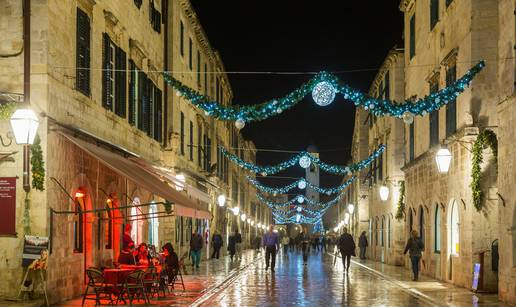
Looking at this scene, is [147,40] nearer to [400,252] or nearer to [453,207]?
[453,207]

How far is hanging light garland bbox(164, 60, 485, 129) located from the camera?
20.5 m

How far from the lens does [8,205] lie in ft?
53.5

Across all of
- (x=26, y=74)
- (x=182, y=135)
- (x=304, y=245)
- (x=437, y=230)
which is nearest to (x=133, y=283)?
(x=26, y=74)

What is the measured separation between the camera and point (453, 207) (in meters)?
25.6

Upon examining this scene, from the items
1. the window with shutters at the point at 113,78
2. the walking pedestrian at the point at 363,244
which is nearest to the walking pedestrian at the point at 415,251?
the window with shutters at the point at 113,78

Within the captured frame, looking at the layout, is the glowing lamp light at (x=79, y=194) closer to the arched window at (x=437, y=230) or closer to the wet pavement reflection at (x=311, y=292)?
the wet pavement reflection at (x=311, y=292)

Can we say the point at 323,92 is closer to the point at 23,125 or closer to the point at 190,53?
the point at 23,125

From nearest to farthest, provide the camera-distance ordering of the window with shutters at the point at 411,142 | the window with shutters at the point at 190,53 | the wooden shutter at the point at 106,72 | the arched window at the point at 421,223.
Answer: the wooden shutter at the point at 106,72 < the arched window at the point at 421,223 < the window with shutters at the point at 411,142 < the window with shutters at the point at 190,53

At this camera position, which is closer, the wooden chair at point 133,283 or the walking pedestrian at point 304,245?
the wooden chair at point 133,283

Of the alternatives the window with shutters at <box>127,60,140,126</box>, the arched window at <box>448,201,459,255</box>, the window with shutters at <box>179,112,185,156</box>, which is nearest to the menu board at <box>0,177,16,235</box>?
the window with shutters at <box>127,60,140,126</box>

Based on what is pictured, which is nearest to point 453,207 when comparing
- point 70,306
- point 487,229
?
point 487,229

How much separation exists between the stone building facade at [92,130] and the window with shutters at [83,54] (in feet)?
0.14

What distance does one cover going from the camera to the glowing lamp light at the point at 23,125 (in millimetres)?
15008

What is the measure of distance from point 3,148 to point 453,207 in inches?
596
